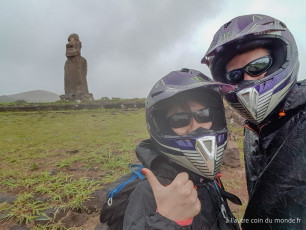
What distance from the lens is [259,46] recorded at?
1.95 m

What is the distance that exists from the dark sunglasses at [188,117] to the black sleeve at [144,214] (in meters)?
0.53

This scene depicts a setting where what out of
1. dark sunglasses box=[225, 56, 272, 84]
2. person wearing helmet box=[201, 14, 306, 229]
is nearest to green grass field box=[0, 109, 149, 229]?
person wearing helmet box=[201, 14, 306, 229]

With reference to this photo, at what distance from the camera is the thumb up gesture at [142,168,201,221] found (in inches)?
49.4

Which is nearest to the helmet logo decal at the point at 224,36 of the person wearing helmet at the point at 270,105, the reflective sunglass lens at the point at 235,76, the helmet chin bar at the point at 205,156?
the person wearing helmet at the point at 270,105

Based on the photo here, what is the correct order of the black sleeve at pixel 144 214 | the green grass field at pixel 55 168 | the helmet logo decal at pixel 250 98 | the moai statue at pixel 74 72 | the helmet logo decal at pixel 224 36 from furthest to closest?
the moai statue at pixel 74 72 < the green grass field at pixel 55 168 < the helmet logo decal at pixel 224 36 < the helmet logo decal at pixel 250 98 < the black sleeve at pixel 144 214

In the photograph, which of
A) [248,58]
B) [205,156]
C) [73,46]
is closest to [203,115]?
[205,156]

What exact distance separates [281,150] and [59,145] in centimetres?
567

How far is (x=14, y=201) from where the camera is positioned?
2971 mm

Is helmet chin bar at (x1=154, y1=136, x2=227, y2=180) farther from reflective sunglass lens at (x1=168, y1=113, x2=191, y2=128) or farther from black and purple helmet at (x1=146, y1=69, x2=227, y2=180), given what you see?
reflective sunglass lens at (x1=168, y1=113, x2=191, y2=128)

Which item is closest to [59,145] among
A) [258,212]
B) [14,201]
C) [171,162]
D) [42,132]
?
[42,132]

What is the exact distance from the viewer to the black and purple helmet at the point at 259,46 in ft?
5.81

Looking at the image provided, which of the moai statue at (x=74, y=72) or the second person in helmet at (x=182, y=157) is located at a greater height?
the moai statue at (x=74, y=72)

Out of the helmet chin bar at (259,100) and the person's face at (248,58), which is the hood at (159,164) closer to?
the helmet chin bar at (259,100)

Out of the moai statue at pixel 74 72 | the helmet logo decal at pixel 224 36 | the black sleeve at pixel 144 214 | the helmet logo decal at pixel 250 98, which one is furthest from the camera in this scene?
the moai statue at pixel 74 72
